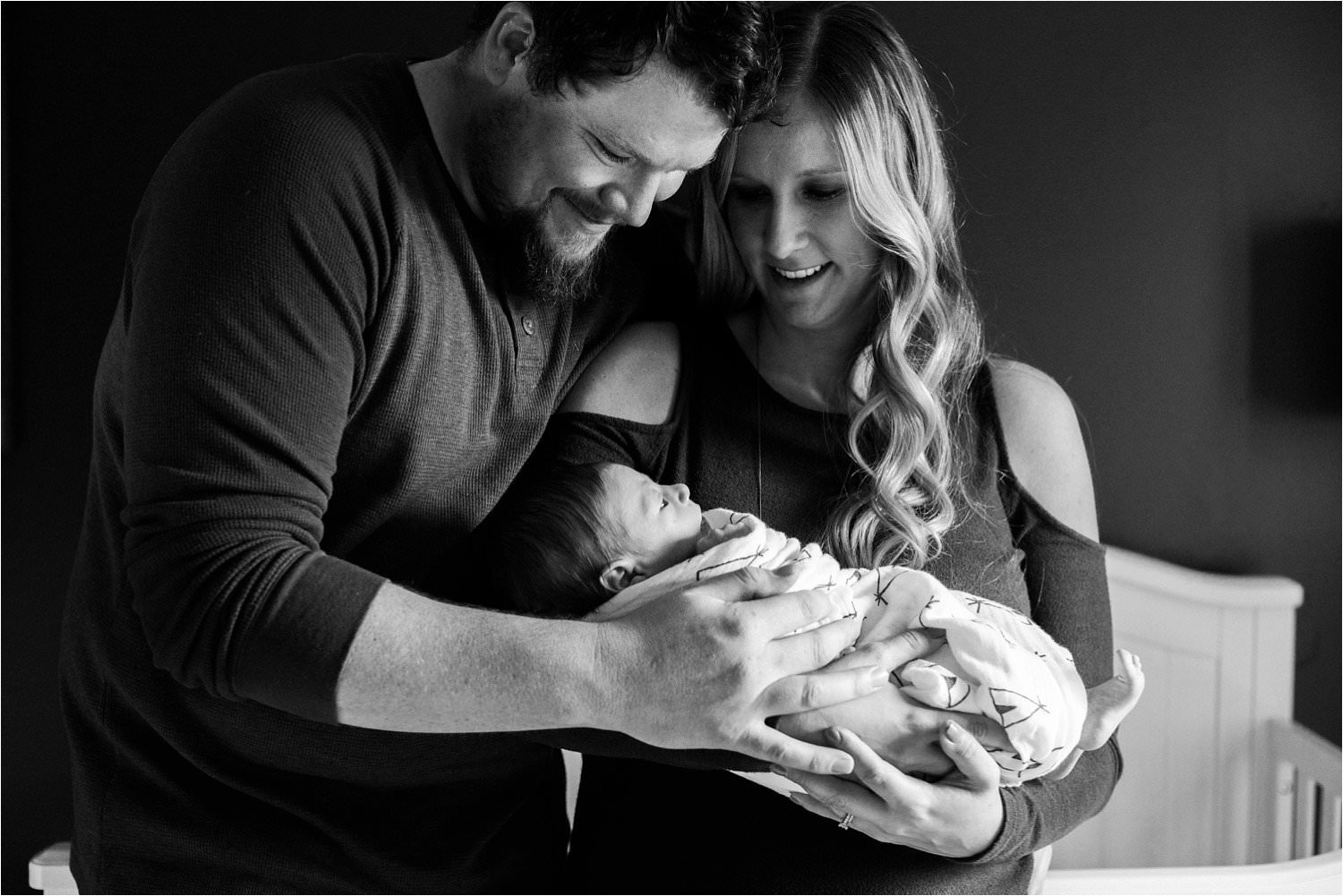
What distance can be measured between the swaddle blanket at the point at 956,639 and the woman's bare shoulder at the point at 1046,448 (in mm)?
270

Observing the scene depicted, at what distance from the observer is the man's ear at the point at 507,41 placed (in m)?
1.24

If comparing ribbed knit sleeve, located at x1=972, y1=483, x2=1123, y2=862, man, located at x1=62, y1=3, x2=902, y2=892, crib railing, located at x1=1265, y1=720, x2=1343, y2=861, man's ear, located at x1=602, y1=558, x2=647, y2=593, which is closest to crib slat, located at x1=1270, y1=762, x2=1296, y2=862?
crib railing, located at x1=1265, y1=720, x2=1343, y2=861

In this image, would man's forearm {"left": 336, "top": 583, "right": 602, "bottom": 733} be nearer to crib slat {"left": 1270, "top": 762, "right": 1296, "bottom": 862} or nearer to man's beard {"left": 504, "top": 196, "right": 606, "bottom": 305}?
man's beard {"left": 504, "top": 196, "right": 606, "bottom": 305}

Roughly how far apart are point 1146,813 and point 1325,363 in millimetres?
1096

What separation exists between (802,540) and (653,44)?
71cm

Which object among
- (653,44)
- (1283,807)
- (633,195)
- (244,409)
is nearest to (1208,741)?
(1283,807)

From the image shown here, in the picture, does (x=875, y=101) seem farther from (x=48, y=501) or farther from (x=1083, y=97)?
(x=48, y=501)

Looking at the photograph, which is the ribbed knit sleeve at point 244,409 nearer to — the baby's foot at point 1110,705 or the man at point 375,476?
the man at point 375,476

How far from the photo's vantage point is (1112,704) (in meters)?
1.37

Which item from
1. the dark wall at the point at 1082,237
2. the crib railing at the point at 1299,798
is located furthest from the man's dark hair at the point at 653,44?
the crib railing at the point at 1299,798

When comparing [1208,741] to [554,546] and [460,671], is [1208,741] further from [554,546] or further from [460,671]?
[460,671]

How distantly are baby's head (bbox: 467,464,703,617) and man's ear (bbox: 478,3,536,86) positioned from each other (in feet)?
1.61

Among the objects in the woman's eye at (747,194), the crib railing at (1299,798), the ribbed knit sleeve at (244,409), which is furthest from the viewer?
the crib railing at (1299,798)

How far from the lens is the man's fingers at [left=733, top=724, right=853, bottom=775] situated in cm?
114
